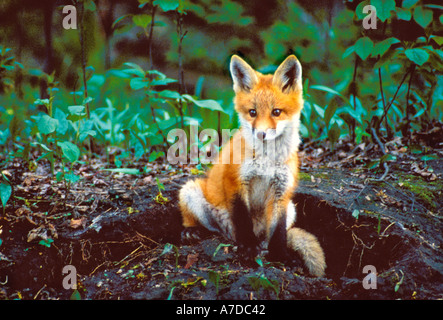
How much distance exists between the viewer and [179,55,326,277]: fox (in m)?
1.72

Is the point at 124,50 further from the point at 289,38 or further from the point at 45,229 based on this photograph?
the point at 45,229

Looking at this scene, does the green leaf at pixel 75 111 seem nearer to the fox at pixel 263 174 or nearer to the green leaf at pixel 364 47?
the fox at pixel 263 174

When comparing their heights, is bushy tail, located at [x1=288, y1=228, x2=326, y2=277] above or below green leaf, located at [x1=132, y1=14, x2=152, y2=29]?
below

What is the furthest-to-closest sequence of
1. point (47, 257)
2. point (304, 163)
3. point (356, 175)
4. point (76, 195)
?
point (304, 163) → point (356, 175) → point (76, 195) → point (47, 257)

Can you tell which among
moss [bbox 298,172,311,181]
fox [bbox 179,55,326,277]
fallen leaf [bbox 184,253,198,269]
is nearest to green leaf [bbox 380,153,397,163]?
moss [bbox 298,172,311,181]

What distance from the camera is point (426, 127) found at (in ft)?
9.07

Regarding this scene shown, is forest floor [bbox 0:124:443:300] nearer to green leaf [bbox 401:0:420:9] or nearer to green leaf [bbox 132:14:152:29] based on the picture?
green leaf [bbox 401:0:420:9]

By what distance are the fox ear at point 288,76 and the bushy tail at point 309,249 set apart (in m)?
0.83

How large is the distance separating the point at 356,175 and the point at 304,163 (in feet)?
1.56

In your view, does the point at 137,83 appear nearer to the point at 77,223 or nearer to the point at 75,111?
the point at 75,111

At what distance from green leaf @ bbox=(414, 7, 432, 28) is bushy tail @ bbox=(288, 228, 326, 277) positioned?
155cm

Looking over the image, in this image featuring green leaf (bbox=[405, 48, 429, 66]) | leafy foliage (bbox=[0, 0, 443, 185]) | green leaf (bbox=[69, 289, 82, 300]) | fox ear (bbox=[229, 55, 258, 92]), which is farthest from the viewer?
leafy foliage (bbox=[0, 0, 443, 185])

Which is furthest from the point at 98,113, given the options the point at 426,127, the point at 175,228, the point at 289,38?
the point at 426,127

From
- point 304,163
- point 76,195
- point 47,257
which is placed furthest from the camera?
point 304,163
